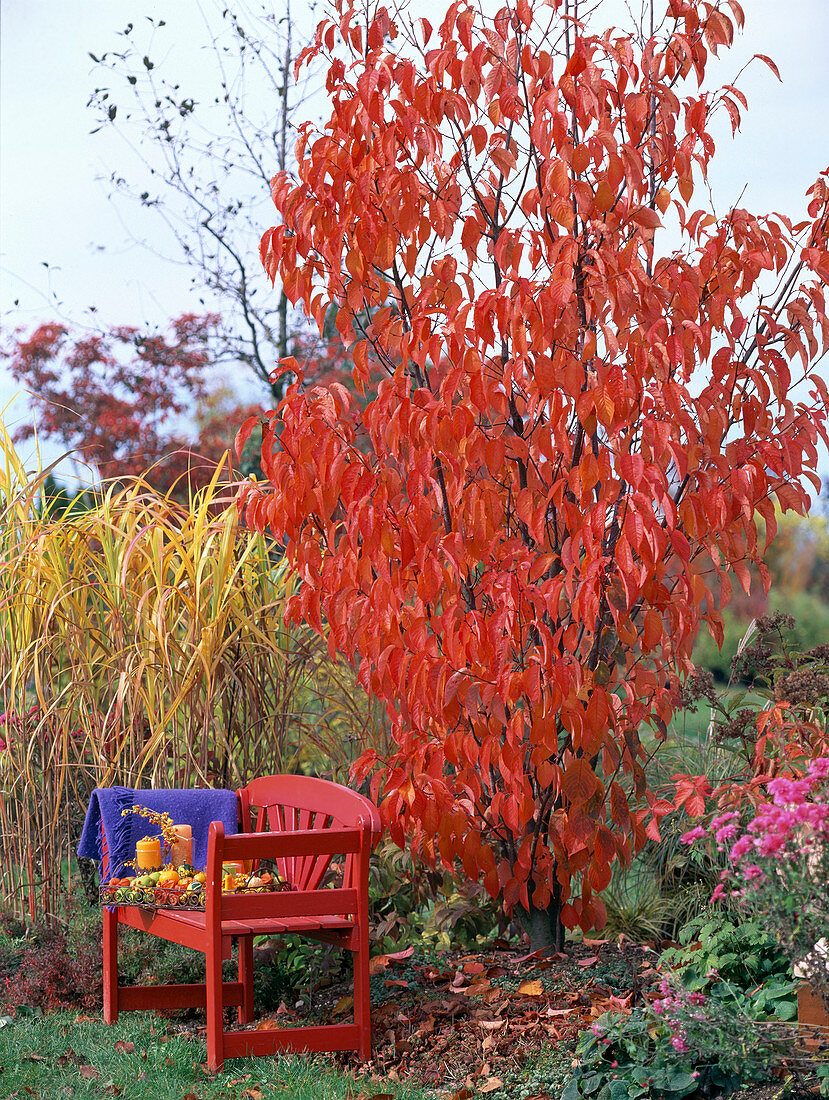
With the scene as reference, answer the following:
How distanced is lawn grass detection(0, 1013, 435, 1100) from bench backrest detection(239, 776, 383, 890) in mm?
464

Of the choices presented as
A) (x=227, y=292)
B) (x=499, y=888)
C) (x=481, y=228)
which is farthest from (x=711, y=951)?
(x=227, y=292)

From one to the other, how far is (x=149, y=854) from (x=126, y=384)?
270 inches

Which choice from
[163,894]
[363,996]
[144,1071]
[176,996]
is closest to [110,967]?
[176,996]

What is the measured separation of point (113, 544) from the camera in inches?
161

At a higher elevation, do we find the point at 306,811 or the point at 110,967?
the point at 306,811

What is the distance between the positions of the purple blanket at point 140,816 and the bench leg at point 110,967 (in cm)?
13

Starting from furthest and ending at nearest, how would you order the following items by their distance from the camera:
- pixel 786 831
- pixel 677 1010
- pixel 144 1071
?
1. pixel 144 1071
2. pixel 677 1010
3. pixel 786 831

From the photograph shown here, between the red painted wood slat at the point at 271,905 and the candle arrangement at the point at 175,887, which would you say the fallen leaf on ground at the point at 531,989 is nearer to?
the red painted wood slat at the point at 271,905

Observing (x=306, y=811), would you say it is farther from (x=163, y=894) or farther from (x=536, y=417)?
(x=536, y=417)

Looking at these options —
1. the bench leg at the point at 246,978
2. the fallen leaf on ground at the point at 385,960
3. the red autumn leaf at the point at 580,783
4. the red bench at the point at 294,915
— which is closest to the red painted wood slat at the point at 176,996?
the bench leg at the point at 246,978

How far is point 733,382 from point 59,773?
254 cm

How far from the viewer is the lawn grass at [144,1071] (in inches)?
103

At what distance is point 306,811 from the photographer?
127 inches

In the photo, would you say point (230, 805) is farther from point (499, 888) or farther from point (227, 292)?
point (227, 292)
